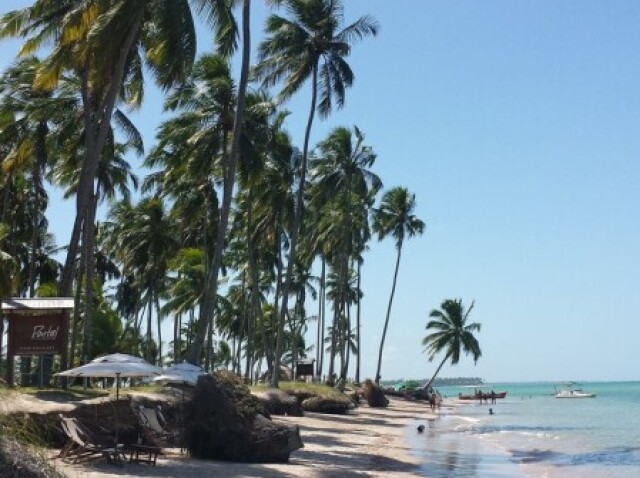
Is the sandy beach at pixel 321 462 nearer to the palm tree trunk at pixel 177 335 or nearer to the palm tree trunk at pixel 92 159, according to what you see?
the palm tree trunk at pixel 92 159

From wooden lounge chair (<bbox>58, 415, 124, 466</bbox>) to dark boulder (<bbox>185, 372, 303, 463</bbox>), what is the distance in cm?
253

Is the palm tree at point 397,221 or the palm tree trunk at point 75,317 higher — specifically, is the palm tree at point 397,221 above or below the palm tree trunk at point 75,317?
above

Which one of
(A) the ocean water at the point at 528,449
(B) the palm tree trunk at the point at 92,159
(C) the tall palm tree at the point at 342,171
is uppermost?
(C) the tall palm tree at the point at 342,171

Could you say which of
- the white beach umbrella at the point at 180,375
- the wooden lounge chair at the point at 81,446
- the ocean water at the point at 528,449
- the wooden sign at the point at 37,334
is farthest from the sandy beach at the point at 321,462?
the wooden sign at the point at 37,334

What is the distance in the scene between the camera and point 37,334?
1944 cm

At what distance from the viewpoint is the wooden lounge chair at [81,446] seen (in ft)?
46.8

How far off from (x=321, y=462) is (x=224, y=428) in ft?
11.0

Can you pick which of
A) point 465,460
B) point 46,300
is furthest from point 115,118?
point 465,460

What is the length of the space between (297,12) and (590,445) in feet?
75.5

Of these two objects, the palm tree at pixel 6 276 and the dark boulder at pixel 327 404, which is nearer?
the palm tree at pixel 6 276

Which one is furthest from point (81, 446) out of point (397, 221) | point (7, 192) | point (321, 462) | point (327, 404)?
point (397, 221)

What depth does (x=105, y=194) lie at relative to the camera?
36688 millimetres

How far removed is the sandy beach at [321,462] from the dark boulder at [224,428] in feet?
1.67

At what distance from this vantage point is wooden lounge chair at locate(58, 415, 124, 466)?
14266 mm
